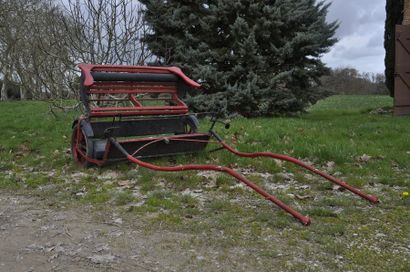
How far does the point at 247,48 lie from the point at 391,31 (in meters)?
6.14

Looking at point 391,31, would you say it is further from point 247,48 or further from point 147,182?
point 147,182

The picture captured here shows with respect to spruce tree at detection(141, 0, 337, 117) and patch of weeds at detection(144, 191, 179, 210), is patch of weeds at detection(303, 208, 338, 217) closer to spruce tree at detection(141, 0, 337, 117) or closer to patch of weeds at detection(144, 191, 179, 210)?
patch of weeds at detection(144, 191, 179, 210)

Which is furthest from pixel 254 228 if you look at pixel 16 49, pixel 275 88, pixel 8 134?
pixel 16 49

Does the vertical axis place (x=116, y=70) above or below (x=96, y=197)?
above

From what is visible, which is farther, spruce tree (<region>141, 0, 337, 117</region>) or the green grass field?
spruce tree (<region>141, 0, 337, 117</region>)

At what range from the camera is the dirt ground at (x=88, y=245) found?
332 centimetres

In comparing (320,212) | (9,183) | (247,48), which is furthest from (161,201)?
(247,48)

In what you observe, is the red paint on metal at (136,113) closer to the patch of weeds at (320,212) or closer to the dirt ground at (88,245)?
the dirt ground at (88,245)

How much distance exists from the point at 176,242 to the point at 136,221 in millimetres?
718

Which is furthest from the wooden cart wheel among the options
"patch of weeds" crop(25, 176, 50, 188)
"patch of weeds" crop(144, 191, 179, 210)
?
"patch of weeds" crop(144, 191, 179, 210)

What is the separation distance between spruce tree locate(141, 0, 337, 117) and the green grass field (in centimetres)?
371

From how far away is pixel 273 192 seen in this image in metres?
5.20

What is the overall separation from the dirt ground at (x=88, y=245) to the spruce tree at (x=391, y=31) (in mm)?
13416

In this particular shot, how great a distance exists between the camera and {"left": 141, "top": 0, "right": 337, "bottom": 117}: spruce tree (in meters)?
12.6
